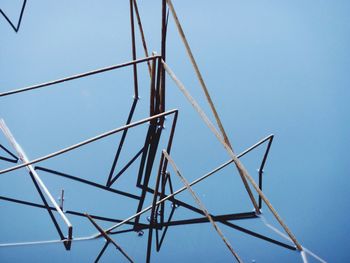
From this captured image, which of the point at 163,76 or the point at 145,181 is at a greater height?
the point at 163,76

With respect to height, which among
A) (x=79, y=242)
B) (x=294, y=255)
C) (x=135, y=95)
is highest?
(x=135, y=95)

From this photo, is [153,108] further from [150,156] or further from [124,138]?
[124,138]

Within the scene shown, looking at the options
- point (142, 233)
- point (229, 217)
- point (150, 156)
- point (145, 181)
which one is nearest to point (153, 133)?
point (150, 156)

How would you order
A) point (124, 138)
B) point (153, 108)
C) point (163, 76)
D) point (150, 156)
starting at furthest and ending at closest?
point (124, 138)
point (150, 156)
point (153, 108)
point (163, 76)

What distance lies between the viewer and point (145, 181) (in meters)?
4.08

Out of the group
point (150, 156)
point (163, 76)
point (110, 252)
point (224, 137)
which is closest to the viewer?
point (224, 137)

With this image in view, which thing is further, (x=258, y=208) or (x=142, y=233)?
(x=142, y=233)

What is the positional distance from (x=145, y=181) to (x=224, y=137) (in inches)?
45.0

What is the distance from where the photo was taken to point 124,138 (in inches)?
194

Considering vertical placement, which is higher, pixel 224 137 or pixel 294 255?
pixel 224 137

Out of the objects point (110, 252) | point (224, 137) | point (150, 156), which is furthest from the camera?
point (110, 252)

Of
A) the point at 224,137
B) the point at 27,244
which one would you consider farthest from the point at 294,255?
the point at 27,244

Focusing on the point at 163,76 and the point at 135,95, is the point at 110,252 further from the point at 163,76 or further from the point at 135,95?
the point at 163,76

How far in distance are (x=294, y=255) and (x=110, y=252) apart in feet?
8.57
